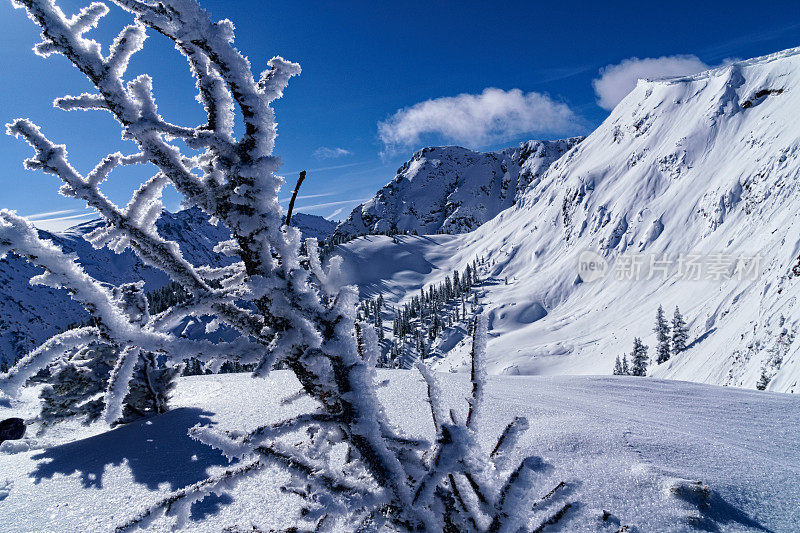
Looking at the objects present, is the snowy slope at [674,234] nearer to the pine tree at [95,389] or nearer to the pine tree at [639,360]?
the pine tree at [639,360]

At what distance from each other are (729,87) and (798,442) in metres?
113

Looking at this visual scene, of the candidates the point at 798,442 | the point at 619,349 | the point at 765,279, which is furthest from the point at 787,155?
the point at 798,442

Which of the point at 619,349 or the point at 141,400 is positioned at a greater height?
the point at 141,400

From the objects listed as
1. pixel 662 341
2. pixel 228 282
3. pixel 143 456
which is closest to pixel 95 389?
pixel 143 456

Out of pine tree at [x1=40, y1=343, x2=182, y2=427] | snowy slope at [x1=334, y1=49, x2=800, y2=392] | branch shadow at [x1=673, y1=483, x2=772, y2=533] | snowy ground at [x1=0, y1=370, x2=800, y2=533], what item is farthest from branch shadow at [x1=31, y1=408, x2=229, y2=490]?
snowy slope at [x1=334, y1=49, x2=800, y2=392]

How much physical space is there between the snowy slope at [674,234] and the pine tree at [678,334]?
1860 millimetres

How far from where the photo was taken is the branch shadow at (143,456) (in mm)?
4484

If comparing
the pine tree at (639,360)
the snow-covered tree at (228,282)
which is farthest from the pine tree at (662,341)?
the snow-covered tree at (228,282)

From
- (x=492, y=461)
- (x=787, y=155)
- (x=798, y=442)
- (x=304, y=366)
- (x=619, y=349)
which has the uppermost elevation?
(x=787, y=155)

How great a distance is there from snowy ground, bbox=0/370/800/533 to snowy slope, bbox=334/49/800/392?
798 inches

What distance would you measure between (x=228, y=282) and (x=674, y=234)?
87574 millimetres

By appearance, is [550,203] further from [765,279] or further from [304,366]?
[304,366]

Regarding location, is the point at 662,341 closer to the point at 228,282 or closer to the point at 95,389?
the point at 95,389

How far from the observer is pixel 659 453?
12.7ft
